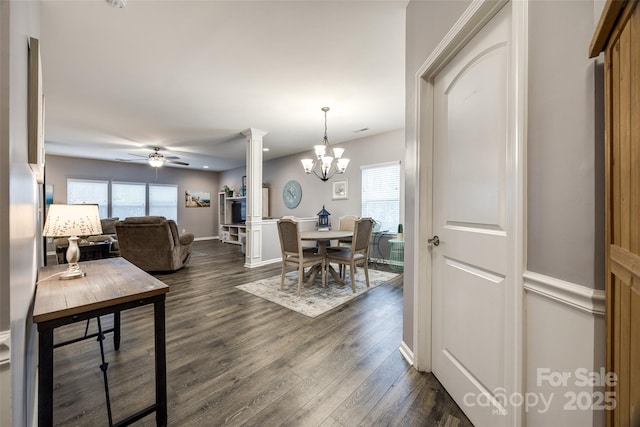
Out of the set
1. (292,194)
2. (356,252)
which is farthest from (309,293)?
(292,194)

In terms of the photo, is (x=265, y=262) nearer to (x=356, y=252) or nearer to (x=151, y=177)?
(x=356, y=252)

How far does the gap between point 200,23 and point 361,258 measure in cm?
306

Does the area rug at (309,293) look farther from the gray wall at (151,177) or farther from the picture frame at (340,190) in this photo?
the gray wall at (151,177)

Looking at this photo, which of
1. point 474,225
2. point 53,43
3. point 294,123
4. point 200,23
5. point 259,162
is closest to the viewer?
point 474,225

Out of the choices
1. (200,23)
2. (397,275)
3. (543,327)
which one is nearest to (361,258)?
(397,275)

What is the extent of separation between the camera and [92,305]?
3.61 ft

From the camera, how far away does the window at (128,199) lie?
767 centimetres

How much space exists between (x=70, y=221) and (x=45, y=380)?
2.67ft

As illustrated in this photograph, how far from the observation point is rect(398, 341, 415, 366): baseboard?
1782 millimetres

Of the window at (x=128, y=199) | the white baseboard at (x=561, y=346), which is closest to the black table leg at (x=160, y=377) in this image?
the white baseboard at (x=561, y=346)

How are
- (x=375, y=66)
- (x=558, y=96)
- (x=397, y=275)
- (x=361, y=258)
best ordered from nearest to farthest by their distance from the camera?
(x=558, y=96), (x=375, y=66), (x=361, y=258), (x=397, y=275)

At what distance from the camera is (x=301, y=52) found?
248 centimetres

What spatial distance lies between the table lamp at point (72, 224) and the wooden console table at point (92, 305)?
154 millimetres

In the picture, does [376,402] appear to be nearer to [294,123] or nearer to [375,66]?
[375,66]
